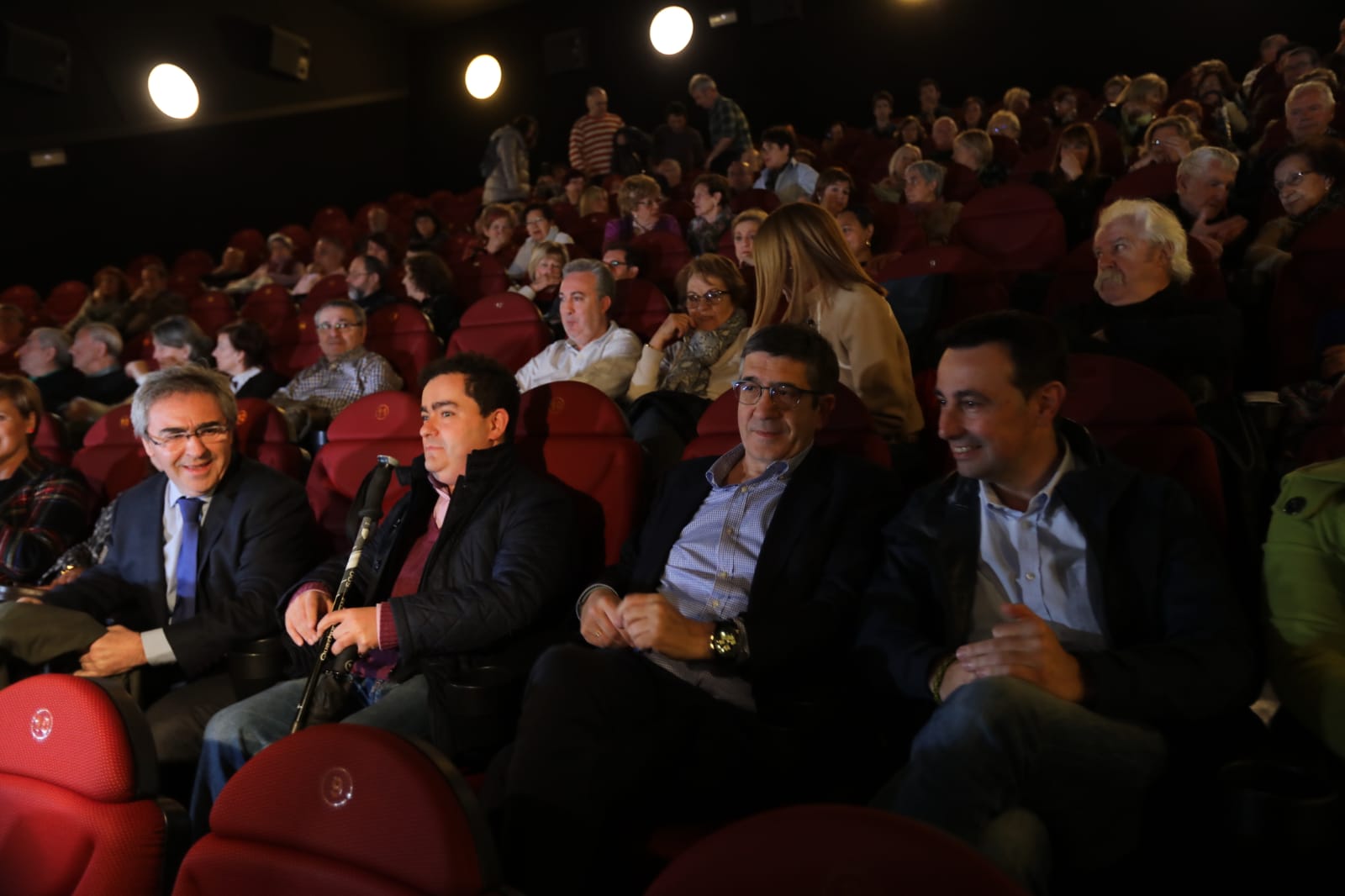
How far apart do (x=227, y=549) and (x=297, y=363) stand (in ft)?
8.53

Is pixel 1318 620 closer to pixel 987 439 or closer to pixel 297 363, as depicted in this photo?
pixel 987 439

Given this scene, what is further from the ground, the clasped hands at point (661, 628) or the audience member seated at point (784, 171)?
the audience member seated at point (784, 171)

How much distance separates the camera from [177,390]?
2.04m

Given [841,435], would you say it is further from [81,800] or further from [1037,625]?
[81,800]

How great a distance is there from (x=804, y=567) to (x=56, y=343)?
4029 millimetres

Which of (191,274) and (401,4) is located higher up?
(401,4)

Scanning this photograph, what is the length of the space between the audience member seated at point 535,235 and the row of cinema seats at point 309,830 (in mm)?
3975

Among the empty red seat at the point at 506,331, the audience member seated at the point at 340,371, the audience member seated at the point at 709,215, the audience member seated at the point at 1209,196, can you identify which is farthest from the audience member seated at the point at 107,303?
the audience member seated at the point at 1209,196

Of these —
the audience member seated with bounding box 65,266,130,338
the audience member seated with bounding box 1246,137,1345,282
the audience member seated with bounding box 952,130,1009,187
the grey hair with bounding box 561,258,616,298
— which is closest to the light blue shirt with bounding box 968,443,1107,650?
the grey hair with bounding box 561,258,616,298

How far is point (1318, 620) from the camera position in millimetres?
1280

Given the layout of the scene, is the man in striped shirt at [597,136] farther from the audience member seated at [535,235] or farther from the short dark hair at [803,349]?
the short dark hair at [803,349]

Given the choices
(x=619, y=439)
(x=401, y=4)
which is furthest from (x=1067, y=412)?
(x=401, y=4)

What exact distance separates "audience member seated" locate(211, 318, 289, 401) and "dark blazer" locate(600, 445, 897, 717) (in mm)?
2611

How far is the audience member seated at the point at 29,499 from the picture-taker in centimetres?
230
